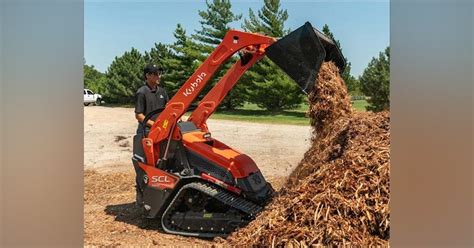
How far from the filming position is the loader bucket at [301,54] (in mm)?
4086

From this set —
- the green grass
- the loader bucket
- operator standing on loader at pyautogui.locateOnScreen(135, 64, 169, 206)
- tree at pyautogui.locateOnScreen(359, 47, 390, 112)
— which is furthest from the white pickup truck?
the loader bucket

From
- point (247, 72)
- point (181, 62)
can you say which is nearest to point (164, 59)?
point (181, 62)

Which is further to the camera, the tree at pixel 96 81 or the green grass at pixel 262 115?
the tree at pixel 96 81

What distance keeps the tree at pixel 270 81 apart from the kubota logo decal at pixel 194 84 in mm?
17160

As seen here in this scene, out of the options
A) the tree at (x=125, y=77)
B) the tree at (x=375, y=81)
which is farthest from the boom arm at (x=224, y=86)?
the tree at (x=125, y=77)

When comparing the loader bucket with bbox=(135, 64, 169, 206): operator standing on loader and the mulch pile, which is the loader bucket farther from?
bbox=(135, 64, 169, 206): operator standing on loader

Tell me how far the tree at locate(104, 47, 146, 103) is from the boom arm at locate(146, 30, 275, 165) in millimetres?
25992

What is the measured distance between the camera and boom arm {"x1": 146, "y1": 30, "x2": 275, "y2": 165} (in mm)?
4676

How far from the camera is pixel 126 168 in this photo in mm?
8805

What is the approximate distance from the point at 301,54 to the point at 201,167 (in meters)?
1.57

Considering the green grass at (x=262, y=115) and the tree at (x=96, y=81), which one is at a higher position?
the tree at (x=96, y=81)

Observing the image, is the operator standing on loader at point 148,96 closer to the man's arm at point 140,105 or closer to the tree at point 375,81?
the man's arm at point 140,105
